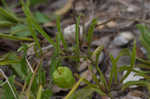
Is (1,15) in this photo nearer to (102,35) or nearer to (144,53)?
(102,35)

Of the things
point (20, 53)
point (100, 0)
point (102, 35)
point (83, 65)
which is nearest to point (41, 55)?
point (20, 53)

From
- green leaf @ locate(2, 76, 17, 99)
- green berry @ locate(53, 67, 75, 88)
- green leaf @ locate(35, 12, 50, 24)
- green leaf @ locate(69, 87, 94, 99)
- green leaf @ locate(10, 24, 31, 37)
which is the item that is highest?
green leaf @ locate(35, 12, 50, 24)

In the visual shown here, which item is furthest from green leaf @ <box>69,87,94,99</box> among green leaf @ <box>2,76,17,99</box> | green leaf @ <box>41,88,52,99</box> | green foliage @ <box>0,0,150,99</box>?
green leaf @ <box>2,76,17,99</box>

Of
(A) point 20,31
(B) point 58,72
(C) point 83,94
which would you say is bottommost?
(C) point 83,94

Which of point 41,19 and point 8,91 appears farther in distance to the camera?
point 41,19

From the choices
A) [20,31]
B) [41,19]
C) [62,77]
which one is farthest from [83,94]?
[41,19]

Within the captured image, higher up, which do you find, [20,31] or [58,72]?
[20,31]

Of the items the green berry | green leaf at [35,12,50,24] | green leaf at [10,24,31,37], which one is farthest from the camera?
green leaf at [35,12,50,24]

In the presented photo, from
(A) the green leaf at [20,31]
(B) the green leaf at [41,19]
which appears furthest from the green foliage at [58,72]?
(B) the green leaf at [41,19]

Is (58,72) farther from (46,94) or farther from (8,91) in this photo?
(8,91)

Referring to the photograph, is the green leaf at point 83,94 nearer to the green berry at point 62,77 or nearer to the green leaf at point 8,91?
the green berry at point 62,77

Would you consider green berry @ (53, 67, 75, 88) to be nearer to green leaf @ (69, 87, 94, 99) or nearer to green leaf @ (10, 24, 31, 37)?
green leaf @ (69, 87, 94, 99)

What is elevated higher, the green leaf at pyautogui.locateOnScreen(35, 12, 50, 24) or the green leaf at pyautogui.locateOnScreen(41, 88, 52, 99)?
the green leaf at pyautogui.locateOnScreen(35, 12, 50, 24)
